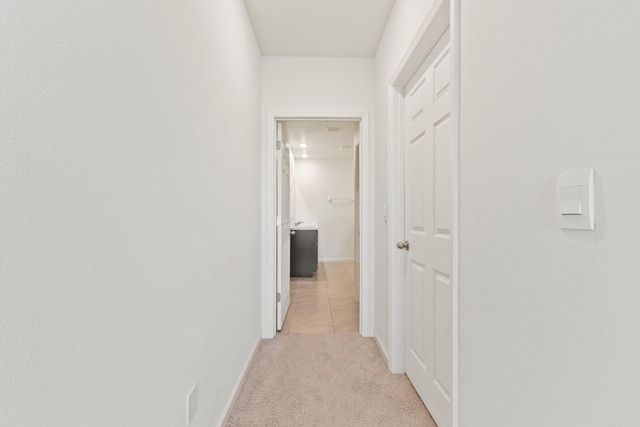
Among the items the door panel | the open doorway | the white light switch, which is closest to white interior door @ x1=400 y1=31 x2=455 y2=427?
the door panel

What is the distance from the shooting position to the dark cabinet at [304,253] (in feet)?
18.5

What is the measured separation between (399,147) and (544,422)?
172 centimetres

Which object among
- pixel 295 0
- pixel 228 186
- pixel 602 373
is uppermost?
pixel 295 0

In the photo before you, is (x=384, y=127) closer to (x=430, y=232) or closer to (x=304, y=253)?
(x=430, y=232)

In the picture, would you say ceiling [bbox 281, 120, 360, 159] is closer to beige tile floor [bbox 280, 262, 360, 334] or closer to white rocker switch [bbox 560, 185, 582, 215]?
beige tile floor [bbox 280, 262, 360, 334]

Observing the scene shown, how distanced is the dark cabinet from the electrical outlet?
4.31 metres

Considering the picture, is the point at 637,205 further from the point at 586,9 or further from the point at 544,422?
the point at 544,422

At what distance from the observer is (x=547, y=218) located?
79cm

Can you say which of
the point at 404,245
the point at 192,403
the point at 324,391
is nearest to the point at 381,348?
the point at 324,391

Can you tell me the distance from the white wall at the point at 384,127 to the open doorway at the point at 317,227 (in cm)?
47

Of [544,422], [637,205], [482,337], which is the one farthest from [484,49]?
[544,422]

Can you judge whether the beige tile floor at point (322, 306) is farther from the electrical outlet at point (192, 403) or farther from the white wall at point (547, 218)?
the white wall at point (547, 218)

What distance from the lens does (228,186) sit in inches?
72.9

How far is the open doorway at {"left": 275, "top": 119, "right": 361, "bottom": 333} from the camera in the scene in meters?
3.28
